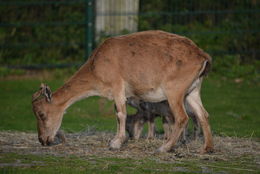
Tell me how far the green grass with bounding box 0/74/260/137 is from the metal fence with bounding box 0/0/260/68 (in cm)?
132

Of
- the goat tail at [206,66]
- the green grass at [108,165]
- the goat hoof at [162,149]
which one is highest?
the goat tail at [206,66]

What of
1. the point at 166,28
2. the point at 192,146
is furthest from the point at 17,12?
the point at 192,146

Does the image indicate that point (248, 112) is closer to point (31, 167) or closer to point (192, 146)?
point (192, 146)

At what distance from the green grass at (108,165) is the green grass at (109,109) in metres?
3.43

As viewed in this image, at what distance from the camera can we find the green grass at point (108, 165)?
9539mm

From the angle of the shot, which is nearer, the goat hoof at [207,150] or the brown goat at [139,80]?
the goat hoof at [207,150]

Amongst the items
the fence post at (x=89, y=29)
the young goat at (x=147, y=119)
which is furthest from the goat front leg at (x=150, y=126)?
the fence post at (x=89, y=29)

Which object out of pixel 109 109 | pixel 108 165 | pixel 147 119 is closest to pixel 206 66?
pixel 147 119

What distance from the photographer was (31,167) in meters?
9.74

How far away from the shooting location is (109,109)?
17.1 m

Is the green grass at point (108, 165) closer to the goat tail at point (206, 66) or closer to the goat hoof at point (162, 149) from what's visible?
the goat hoof at point (162, 149)

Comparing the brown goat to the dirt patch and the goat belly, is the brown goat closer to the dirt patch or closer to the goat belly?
the goat belly

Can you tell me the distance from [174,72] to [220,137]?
2.25 meters

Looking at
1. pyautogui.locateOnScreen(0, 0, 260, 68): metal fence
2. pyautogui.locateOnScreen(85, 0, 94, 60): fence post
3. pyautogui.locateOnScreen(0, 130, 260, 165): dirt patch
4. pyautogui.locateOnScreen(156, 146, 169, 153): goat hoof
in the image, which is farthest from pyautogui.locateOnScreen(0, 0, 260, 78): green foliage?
pyautogui.locateOnScreen(156, 146, 169, 153): goat hoof
